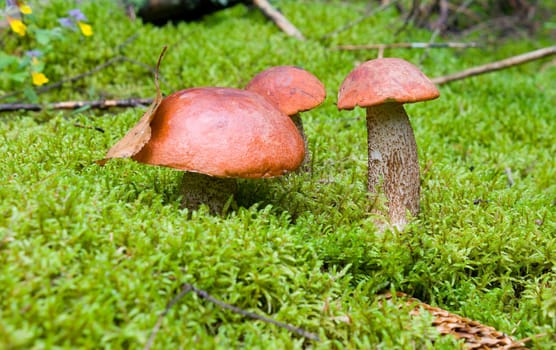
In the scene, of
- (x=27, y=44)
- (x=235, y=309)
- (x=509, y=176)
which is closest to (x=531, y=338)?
(x=235, y=309)

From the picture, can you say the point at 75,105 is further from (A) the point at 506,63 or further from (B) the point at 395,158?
(A) the point at 506,63

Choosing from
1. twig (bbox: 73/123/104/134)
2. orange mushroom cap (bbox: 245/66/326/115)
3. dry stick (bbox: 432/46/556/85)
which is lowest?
twig (bbox: 73/123/104/134)

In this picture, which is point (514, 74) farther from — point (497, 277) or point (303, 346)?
point (303, 346)

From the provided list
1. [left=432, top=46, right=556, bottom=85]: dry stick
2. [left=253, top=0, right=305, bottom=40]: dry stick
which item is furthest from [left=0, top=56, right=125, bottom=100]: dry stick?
[left=432, top=46, right=556, bottom=85]: dry stick

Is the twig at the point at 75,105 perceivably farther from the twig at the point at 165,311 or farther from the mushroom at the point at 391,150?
the twig at the point at 165,311

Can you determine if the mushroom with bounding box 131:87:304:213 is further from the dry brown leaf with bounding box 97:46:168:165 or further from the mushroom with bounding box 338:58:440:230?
the mushroom with bounding box 338:58:440:230

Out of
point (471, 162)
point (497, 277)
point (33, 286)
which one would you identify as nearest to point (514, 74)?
point (471, 162)

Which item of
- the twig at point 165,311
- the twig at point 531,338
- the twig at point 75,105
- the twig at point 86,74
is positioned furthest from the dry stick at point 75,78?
the twig at point 531,338
